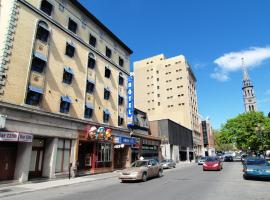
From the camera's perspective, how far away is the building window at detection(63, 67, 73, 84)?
78.4 ft

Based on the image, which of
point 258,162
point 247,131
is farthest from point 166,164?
point 247,131

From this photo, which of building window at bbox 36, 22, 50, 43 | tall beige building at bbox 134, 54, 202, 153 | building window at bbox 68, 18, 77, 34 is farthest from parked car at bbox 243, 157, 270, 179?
tall beige building at bbox 134, 54, 202, 153

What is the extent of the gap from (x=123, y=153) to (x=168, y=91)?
54.5m

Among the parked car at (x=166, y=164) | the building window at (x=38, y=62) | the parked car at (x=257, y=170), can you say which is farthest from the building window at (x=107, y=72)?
the parked car at (x=257, y=170)

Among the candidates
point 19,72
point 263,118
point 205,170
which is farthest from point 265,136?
point 19,72

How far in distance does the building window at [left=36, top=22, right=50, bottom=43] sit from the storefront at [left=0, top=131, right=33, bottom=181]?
9326 millimetres

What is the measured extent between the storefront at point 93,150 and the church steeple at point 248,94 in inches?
5637

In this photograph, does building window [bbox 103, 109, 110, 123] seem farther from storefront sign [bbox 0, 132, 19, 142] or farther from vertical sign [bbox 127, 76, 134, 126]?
storefront sign [bbox 0, 132, 19, 142]

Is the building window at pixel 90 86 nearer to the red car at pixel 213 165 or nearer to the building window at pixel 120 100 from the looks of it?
the building window at pixel 120 100

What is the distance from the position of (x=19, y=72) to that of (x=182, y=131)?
5446 cm

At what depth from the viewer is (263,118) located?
54781 mm

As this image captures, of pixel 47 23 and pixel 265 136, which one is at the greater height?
pixel 47 23

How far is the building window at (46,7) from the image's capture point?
2216 centimetres

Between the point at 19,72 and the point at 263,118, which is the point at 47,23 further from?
the point at 263,118
